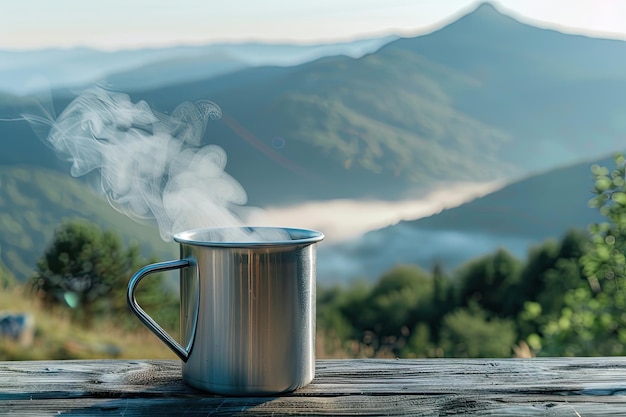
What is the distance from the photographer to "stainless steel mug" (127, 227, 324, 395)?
760 millimetres

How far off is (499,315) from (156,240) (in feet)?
7.86

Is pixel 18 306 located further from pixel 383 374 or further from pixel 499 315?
pixel 383 374

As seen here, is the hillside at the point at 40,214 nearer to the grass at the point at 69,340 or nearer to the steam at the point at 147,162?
the grass at the point at 69,340

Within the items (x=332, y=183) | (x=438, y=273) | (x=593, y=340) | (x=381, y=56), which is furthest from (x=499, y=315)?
(x=381, y=56)

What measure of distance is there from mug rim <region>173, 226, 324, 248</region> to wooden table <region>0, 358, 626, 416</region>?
0.19m

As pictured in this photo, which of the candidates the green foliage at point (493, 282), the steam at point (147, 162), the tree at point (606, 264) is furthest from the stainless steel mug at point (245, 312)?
the green foliage at point (493, 282)

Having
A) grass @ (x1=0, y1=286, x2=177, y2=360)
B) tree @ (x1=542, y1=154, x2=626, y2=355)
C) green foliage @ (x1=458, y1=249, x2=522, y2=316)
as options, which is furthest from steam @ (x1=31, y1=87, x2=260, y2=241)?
green foliage @ (x1=458, y1=249, x2=522, y2=316)

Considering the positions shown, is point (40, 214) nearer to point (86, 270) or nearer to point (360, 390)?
point (86, 270)

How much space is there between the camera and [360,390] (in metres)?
0.83

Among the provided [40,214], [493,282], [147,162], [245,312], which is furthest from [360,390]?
[40,214]

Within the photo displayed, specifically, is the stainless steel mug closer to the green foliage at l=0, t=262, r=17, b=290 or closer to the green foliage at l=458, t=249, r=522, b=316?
the green foliage at l=458, t=249, r=522, b=316

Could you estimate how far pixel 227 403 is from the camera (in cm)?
78

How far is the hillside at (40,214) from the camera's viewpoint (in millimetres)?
4441

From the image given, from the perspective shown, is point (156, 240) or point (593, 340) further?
point (156, 240)
